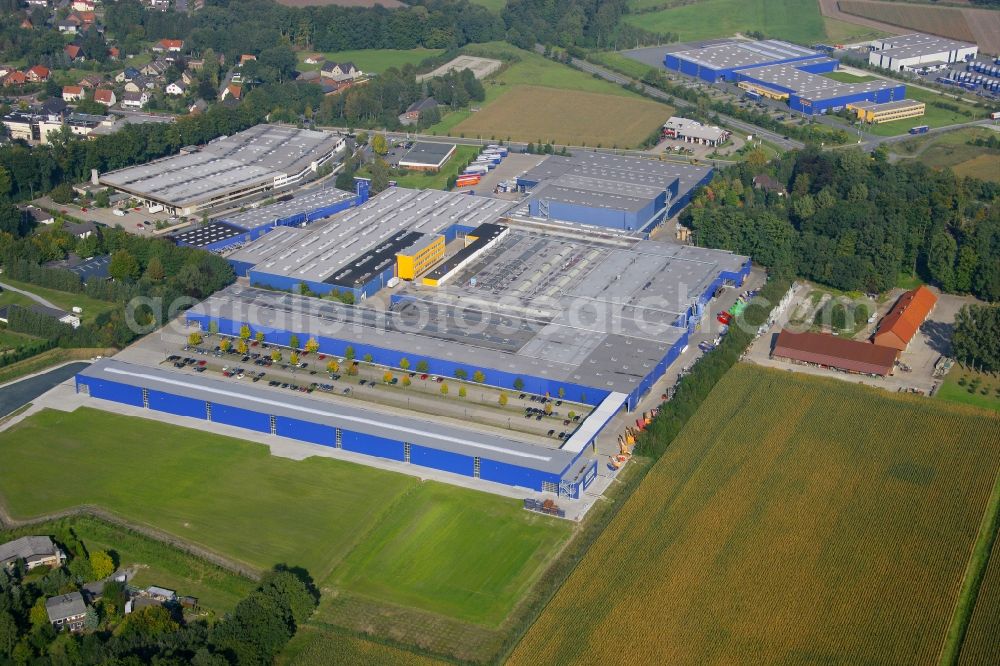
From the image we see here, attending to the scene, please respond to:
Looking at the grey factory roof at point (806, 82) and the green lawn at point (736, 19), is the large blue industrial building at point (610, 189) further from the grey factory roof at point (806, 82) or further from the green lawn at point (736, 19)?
the green lawn at point (736, 19)

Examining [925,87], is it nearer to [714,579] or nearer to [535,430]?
[535,430]

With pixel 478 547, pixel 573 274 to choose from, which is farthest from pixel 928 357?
pixel 478 547

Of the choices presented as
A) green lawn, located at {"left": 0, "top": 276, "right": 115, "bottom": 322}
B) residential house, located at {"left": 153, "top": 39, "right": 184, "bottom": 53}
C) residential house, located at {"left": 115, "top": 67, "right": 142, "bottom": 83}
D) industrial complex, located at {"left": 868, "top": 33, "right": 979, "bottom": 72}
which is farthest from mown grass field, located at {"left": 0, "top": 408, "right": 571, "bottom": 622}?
industrial complex, located at {"left": 868, "top": 33, "right": 979, "bottom": 72}

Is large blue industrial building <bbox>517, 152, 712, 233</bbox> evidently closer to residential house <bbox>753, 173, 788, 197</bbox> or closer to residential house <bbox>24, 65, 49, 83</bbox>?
residential house <bbox>753, 173, 788, 197</bbox>

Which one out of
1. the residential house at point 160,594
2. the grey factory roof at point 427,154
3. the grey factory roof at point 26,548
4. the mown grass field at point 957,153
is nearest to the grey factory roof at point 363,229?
the grey factory roof at point 427,154

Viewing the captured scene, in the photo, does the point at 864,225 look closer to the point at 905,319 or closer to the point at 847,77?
the point at 905,319
